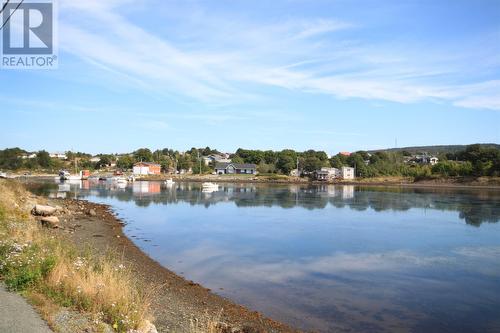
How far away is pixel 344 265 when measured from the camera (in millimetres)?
18484

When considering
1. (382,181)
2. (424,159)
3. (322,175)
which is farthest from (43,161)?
(424,159)

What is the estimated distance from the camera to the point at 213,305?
12102mm

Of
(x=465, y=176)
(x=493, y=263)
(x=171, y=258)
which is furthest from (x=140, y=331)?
(x=465, y=176)

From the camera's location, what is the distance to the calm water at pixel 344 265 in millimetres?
12311

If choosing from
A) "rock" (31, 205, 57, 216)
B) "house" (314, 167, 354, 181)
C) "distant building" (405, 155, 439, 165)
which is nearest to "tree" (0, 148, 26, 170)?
"house" (314, 167, 354, 181)

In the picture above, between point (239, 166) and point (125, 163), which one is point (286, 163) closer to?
point (239, 166)

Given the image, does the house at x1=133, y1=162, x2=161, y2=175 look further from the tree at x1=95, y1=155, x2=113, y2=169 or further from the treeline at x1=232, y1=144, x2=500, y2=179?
the tree at x1=95, y1=155, x2=113, y2=169

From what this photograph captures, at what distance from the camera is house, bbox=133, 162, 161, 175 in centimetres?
13038

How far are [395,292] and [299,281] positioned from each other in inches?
128

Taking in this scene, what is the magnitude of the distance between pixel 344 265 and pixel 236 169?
112m

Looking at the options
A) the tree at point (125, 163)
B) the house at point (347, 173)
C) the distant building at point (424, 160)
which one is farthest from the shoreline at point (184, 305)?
the distant building at point (424, 160)

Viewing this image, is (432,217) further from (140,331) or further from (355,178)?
(355,178)

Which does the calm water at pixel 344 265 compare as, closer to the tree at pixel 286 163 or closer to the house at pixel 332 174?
the house at pixel 332 174

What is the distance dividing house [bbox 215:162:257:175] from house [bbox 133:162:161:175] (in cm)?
1890
